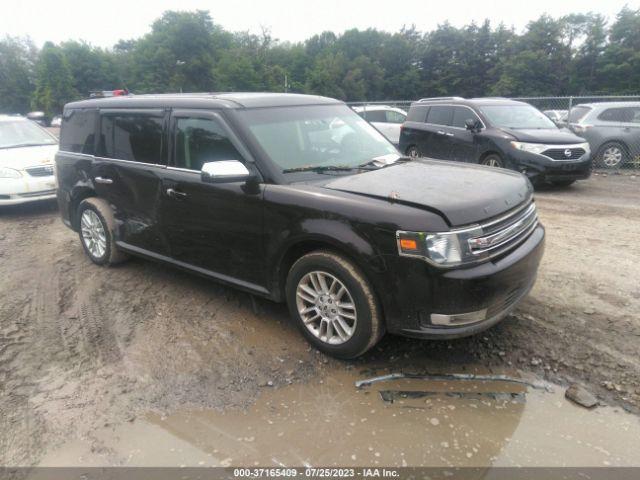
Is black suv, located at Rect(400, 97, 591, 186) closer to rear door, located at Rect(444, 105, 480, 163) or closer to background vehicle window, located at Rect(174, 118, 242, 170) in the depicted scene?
rear door, located at Rect(444, 105, 480, 163)

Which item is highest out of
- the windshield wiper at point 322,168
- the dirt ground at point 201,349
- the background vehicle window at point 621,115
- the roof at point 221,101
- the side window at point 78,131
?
the roof at point 221,101

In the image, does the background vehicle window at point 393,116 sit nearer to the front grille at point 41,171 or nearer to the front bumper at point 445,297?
the front grille at point 41,171

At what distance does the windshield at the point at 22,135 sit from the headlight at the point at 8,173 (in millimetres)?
941

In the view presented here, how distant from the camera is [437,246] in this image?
290cm

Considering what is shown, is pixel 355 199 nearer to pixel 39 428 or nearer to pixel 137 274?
pixel 39 428

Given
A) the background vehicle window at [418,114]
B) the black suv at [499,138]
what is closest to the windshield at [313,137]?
the black suv at [499,138]

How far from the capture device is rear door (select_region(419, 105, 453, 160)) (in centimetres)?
1018

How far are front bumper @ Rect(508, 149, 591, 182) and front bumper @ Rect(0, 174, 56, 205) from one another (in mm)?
8538

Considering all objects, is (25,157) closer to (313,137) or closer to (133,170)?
(133,170)

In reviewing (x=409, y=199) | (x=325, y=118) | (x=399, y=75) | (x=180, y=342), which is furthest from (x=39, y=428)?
(x=399, y=75)

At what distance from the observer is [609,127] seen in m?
11.4

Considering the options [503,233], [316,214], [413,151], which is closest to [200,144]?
[316,214]

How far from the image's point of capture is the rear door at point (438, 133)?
10.2 metres

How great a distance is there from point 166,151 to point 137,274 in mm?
1665
